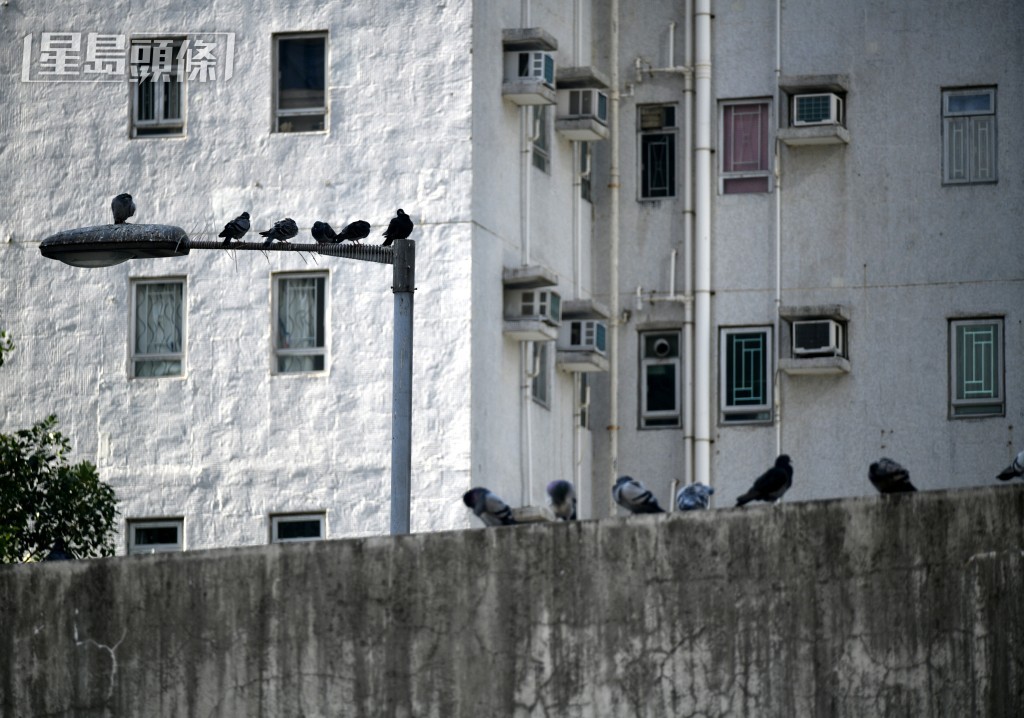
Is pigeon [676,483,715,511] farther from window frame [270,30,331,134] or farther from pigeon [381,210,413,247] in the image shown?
window frame [270,30,331,134]

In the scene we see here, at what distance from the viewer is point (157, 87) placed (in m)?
24.5

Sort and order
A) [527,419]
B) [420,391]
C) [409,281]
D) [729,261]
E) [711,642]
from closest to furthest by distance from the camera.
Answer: [711,642] < [409,281] < [420,391] < [527,419] < [729,261]

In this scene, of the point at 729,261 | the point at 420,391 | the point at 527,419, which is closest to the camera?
the point at 420,391

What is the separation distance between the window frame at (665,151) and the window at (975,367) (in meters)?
3.53

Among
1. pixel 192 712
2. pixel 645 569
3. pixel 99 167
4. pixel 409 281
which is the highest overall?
pixel 99 167

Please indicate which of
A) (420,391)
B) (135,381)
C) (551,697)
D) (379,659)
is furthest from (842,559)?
(135,381)

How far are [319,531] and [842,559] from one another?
10.9 m

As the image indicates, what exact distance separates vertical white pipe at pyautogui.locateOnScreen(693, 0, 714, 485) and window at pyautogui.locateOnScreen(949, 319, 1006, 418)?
2.64m

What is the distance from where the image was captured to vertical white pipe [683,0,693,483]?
1036 inches

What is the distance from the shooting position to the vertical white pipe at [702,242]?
86.0 feet

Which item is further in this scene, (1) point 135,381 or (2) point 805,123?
(2) point 805,123

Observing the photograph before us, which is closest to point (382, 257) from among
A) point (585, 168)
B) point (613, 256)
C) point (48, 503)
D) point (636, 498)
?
point (636, 498)

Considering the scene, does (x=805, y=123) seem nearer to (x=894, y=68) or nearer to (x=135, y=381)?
(x=894, y=68)

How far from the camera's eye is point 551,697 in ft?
43.9
